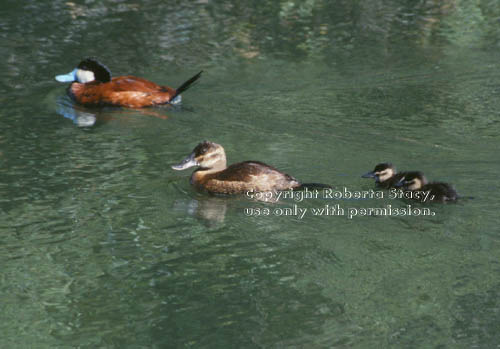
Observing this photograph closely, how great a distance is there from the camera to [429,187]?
6.46 m

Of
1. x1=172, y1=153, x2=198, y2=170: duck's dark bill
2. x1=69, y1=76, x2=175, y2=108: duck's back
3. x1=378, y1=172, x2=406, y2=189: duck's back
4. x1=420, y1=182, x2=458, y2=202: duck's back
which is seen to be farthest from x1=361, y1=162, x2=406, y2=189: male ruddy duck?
x1=69, y1=76, x2=175, y2=108: duck's back

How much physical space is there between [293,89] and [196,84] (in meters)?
1.26

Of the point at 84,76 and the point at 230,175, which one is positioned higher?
the point at 230,175

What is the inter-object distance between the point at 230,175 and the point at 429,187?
1.58 m

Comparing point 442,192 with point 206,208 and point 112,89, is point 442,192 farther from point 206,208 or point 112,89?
point 112,89

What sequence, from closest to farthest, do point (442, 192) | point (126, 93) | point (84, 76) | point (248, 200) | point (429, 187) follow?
point (442, 192) < point (429, 187) < point (248, 200) < point (126, 93) < point (84, 76)

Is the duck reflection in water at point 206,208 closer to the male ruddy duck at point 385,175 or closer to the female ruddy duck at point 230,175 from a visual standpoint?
the female ruddy duck at point 230,175

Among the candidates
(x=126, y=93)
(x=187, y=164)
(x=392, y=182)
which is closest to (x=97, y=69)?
(x=126, y=93)

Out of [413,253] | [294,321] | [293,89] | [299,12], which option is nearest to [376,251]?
[413,253]

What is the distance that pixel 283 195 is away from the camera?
21.6ft

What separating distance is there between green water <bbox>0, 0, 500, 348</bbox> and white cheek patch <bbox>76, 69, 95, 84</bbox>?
313mm

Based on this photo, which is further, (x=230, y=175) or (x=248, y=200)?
(x=230, y=175)

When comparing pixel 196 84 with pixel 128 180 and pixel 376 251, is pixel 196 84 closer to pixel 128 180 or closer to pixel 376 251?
pixel 128 180

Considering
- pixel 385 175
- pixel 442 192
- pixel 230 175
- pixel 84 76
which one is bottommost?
pixel 84 76
